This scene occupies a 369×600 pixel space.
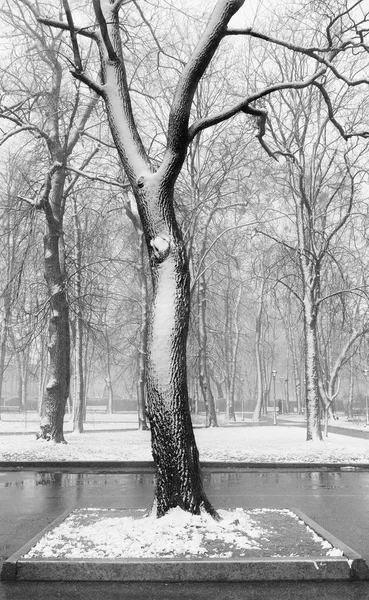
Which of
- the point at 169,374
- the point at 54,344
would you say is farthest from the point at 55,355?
the point at 169,374

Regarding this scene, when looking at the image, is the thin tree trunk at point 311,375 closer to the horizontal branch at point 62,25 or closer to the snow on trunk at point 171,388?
the snow on trunk at point 171,388

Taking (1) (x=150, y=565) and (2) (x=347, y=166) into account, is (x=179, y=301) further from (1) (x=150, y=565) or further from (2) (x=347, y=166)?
(2) (x=347, y=166)

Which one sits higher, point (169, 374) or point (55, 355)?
point (55, 355)

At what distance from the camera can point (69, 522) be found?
8.03 metres

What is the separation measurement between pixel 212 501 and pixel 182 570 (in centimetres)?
478

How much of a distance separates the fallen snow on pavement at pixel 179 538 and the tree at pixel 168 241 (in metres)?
0.39

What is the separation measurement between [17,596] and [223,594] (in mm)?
1680

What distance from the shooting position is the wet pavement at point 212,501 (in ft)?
19.0

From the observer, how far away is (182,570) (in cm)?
615

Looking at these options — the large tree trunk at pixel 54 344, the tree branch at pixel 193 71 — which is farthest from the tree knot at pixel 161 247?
the large tree trunk at pixel 54 344

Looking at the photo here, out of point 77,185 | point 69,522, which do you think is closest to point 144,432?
point 77,185

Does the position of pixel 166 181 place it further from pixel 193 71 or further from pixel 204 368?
pixel 204 368

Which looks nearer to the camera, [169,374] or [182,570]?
[182,570]

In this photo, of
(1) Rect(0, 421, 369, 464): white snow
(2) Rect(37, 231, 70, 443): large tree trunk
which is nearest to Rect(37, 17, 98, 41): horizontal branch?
(1) Rect(0, 421, 369, 464): white snow
